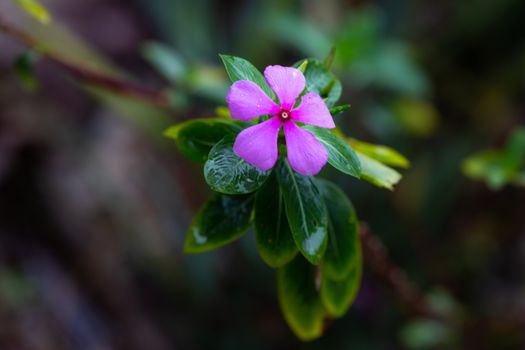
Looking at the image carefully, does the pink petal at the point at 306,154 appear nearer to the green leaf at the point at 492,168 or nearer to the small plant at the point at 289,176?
the small plant at the point at 289,176

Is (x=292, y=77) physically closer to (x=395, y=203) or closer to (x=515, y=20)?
(x=395, y=203)

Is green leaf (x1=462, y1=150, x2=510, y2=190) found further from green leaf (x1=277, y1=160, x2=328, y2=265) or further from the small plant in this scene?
green leaf (x1=277, y1=160, x2=328, y2=265)

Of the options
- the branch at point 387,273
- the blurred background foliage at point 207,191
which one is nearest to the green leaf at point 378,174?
the branch at point 387,273

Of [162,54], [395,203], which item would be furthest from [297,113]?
[395,203]

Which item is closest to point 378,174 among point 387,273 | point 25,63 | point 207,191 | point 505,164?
point 387,273

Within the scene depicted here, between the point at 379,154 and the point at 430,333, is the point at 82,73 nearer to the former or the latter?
the point at 379,154
